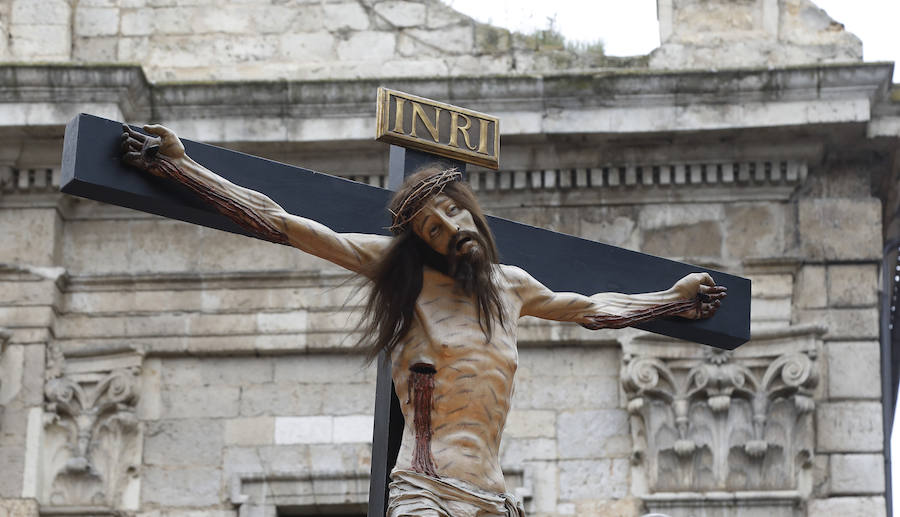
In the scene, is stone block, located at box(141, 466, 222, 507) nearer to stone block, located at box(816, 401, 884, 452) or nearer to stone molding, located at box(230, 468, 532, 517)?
stone molding, located at box(230, 468, 532, 517)

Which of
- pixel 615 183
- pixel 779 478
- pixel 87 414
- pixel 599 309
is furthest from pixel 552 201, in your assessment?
pixel 599 309

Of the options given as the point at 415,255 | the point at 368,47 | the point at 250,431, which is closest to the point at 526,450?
the point at 250,431

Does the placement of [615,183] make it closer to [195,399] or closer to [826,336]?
[826,336]

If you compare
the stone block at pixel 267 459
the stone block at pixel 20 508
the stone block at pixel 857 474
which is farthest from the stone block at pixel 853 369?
the stone block at pixel 20 508

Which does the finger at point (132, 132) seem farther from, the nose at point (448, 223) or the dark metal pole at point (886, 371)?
A: the dark metal pole at point (886, 371)

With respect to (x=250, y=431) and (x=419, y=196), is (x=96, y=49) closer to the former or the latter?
(x=250, y=431)

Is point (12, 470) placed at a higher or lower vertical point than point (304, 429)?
lower

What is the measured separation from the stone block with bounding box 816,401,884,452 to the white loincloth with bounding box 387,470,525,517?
7367 millimetres

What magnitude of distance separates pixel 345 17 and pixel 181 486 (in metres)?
3.37

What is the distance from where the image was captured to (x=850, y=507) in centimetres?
1300

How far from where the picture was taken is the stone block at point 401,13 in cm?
1453

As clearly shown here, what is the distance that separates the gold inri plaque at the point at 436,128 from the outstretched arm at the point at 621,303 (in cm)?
44

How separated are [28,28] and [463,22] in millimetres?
2894

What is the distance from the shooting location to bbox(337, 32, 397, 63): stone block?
47.5 ft
